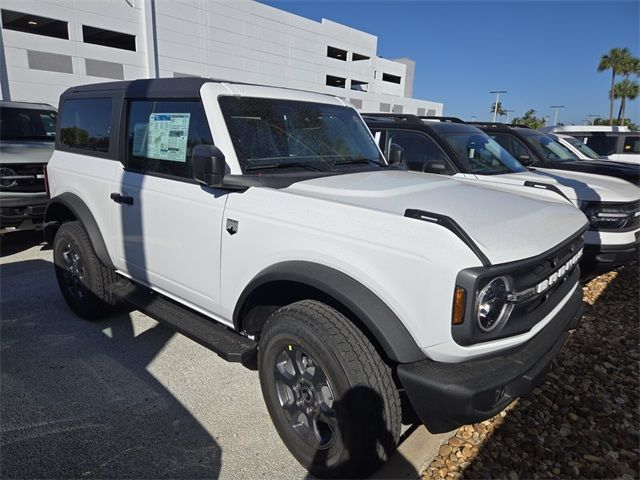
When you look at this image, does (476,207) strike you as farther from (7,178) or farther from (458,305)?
(7,178)

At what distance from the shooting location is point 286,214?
2.35 meters

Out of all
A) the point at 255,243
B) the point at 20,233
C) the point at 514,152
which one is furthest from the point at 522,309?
the point at 20,233

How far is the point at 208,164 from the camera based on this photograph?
2.42 m

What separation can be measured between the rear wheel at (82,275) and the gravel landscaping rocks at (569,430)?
291cm

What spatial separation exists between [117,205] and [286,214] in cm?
178

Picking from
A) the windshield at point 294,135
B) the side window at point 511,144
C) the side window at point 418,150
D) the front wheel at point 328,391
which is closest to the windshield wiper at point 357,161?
the windshield at point 294,135

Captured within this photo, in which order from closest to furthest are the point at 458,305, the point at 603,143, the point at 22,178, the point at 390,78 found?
1. the point at 458,305
2. the point at 22,178
3. the point at 603,143
4. the point at 390,78

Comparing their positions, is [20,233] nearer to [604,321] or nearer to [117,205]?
[117,205]

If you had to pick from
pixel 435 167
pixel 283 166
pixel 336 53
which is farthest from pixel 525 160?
pixel 336 53

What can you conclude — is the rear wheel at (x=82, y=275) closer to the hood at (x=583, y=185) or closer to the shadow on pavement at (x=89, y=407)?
the shadow on pavement at (x=89, y=407)

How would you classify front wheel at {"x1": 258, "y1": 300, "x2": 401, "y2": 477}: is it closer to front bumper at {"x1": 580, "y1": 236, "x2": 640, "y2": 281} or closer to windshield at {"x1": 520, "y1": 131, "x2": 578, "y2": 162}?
front bumper at {"x1": 580, "y1": 236, "x2": 640, "y2": 281}

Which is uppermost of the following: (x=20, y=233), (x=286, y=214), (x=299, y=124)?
(x=299, y=124)

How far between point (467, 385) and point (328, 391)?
2.37ft

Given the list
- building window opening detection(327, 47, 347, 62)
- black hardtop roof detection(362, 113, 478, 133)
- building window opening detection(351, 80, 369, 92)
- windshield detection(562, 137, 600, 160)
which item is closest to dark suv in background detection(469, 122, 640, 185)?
windshield detection(562, 137, 600, 160)
